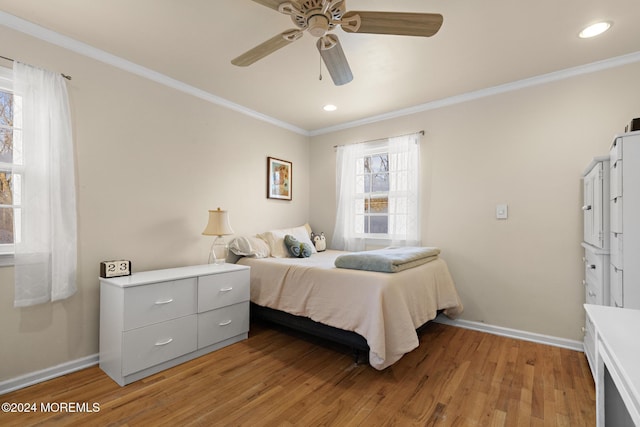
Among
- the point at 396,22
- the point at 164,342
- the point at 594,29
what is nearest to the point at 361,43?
the point at 396,22

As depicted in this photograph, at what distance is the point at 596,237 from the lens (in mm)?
2129

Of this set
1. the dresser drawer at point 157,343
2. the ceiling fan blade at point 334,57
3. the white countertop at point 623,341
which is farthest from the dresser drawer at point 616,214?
the dresser drawer at point 157,343

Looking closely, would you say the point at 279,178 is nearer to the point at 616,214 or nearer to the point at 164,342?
the point at 164,342

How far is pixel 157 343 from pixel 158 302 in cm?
29

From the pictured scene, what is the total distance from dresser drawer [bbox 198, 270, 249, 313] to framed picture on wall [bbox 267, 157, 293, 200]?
1385 millimetres

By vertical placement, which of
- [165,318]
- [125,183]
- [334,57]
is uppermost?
[334,57]

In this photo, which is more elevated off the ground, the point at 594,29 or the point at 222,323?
the point at 594,29

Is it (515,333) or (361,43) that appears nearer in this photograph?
(361,43)

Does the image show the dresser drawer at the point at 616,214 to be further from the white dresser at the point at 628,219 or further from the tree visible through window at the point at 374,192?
the tree visible through window at the point at 374,192

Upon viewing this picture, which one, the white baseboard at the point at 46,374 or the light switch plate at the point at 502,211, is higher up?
the light switch plate at the point at 502,211

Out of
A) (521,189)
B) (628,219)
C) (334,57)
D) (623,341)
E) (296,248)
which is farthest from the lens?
→ (296,248)

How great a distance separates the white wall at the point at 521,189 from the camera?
103 inches

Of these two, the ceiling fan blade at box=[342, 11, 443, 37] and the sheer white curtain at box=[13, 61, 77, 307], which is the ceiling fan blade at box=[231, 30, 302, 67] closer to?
the ceiling fan blade at box=[342, 11, 443, 37]

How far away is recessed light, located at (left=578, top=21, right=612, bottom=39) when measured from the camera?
202cm
